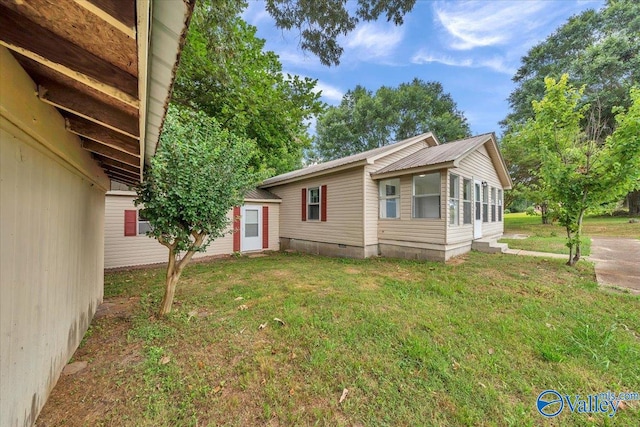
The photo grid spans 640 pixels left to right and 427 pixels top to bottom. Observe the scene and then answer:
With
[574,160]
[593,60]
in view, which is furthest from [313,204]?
[593,60]

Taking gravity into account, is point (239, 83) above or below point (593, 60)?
below

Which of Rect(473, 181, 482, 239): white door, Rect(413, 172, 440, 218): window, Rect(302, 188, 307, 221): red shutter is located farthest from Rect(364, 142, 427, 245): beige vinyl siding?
Rect(473, 181, 482, 239): white door

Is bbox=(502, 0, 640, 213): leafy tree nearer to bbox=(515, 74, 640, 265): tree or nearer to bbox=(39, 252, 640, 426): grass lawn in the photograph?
bbox=(515, 74, 640, 265): tree

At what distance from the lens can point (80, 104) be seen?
65.6 inches

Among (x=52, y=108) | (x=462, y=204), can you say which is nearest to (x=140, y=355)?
(x=52, y=108)

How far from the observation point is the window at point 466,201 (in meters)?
8.19

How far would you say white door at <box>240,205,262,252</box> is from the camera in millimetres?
10039

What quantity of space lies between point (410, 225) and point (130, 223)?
8.47 meters

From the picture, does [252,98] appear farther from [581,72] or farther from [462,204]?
[581,72]

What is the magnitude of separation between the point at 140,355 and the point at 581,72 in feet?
88.7

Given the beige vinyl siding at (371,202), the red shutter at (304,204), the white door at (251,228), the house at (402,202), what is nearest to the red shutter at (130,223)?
the white door at (251,228)

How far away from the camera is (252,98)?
592 cm

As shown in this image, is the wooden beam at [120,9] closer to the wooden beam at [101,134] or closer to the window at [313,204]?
the wooden beam at [101,134]

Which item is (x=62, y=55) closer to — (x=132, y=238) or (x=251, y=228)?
(x=132, y=238)
